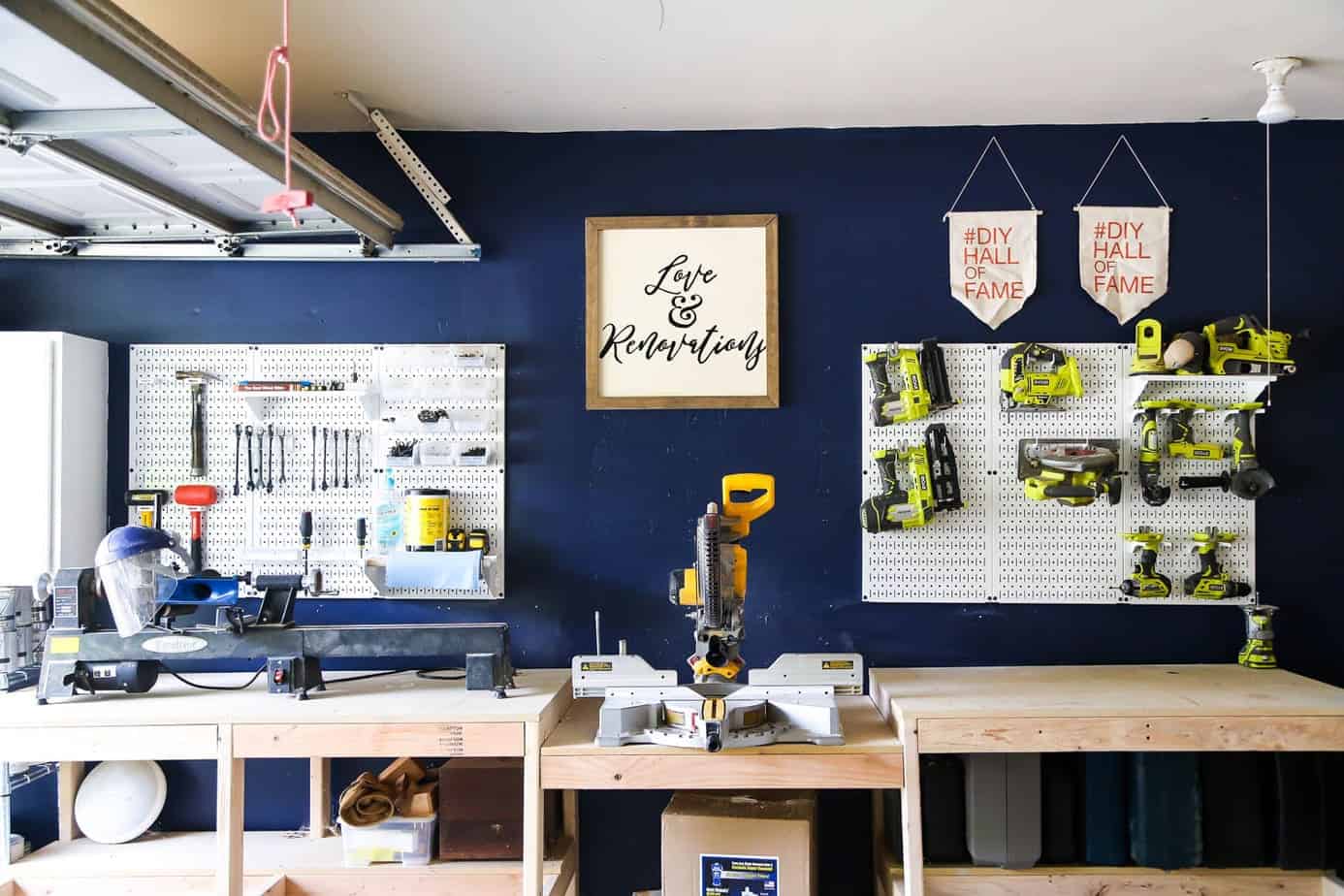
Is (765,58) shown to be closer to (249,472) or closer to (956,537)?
(956,537)

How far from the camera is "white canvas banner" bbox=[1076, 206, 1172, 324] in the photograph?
116 inches

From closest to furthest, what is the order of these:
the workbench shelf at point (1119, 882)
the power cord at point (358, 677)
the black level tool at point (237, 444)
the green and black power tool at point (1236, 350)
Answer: the workbench shelf at point (1119, 882), the power cord at point (358, 677), the green and black power tool at point (1236, 350), the black level tool at point (237, 444)

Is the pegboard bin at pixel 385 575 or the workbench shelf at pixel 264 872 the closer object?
the workbench shelf at pixel 264 872

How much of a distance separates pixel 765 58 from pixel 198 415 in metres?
2.14

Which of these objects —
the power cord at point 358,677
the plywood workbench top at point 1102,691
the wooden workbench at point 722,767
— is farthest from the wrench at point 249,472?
the plywood workbench top at point 1102,691

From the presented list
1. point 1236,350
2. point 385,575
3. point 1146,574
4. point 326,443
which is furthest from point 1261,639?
point 326,443

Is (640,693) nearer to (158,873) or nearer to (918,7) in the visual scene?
(158,873)

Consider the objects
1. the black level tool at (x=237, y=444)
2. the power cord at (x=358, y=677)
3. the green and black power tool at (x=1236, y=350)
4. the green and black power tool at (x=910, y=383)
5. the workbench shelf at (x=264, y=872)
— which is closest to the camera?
the workbench shelf at (x=264, y=872)

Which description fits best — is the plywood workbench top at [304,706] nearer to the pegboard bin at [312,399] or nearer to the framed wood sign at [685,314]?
the pegboard bin at [312,399]

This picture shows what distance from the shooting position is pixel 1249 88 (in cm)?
271

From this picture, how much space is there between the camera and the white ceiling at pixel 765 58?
2219mm

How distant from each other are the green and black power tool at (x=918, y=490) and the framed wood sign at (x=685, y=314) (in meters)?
0.45

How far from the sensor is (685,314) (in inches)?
117

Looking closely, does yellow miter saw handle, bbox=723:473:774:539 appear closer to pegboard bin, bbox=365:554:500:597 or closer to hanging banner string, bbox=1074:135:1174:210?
pegboard bin, bbox=365:554:500:597
